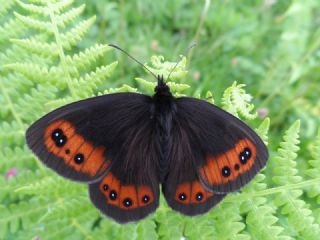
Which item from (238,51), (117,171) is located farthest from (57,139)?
(238,51)

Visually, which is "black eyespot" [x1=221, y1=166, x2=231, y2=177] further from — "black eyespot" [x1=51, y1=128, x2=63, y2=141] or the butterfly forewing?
"black eyespot" [x1=51, y1=128, x2=63, y2=141]

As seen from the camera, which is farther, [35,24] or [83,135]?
[35,24]

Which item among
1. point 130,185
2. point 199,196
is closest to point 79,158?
point 130,185

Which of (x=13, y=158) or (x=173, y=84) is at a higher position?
(x=173, y=84)

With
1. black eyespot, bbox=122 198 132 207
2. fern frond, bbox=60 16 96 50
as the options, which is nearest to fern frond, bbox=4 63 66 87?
fern frond, bbox=60 16 96 50

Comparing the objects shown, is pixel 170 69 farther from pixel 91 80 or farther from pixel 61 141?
pixel 61 141

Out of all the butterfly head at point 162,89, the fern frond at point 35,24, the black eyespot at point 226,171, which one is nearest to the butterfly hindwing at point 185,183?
the black eyespot at point 226,171

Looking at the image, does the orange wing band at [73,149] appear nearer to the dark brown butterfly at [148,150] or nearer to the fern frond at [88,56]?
the dark brown butterfly at [148,150]

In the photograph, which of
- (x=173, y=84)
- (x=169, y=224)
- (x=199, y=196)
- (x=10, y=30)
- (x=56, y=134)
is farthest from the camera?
(x=10, y=30)
